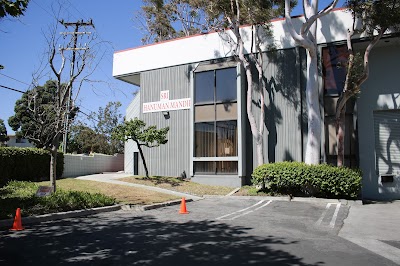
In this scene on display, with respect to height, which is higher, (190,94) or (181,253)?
(190,94)

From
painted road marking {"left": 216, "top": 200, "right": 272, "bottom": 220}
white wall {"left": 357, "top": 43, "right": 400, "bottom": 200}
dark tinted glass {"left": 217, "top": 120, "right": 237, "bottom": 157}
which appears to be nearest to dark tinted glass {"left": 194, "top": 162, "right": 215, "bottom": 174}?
Result: dark tinted glass {"left": 217, "top": 120, "right": 237, "bottom": 157}

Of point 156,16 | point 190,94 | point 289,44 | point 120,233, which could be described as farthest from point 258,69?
point 156,16

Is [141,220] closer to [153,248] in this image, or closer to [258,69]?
[153,248]

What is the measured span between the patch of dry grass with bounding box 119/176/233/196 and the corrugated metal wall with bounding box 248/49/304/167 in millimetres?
2756

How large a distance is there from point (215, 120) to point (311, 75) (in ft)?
18.9

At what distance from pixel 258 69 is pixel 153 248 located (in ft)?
45.7

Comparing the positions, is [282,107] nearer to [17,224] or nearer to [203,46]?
[203,46]

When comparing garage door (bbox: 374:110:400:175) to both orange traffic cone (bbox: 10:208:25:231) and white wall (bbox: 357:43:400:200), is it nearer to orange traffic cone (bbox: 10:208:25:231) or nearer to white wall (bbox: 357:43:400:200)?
white wall (bbox: 357:43:400:200)

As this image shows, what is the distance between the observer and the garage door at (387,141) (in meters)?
17.9

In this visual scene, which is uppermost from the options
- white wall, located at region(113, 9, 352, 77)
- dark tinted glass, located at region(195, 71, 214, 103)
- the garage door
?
white wall, located at region(113, 9, 352, 77)

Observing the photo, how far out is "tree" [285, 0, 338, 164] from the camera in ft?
53.2

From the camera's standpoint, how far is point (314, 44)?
666 inches

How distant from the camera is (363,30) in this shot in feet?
52.3

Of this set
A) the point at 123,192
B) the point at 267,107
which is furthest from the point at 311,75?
the point at 123,192
